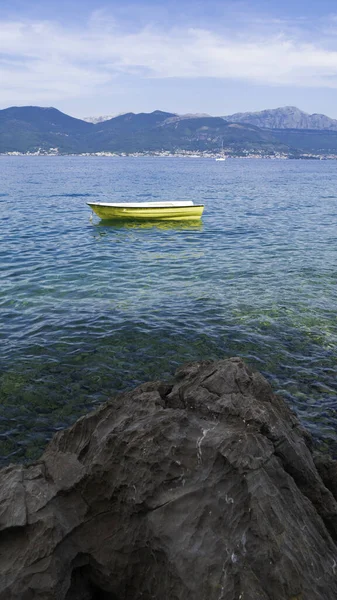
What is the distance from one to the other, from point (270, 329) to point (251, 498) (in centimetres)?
1214

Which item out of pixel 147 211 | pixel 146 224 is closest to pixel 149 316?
pixel 147 211

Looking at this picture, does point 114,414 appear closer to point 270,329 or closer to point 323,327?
point 270,329

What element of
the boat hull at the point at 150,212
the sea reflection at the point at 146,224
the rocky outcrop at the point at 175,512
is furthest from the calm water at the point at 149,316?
the rocky outcrop at the point at 175,512

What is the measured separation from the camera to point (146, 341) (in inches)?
646

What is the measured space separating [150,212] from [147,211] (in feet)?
1.00

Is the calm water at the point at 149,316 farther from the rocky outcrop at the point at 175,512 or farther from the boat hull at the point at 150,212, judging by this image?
the rocky outcrop at the point at 175,512

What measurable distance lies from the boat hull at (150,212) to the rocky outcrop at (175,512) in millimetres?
36436

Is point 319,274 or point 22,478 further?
point 319,274

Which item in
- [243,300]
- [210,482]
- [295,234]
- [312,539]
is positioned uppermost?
[210,482]

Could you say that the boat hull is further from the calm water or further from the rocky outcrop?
the rocky outcrop

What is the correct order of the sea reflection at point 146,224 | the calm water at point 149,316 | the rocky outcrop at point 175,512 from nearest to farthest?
the rocky outcrop at point 175,512 → the calm water at point 149,316 → the sea reflection at point 146,224

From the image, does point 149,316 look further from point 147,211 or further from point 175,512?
point 147,211

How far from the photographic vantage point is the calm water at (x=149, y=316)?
1312 cm

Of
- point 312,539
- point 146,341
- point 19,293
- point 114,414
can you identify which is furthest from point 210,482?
point 19,293
